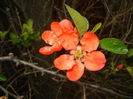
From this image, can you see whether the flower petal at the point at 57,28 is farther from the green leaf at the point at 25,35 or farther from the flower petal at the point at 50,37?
the green leaf at the point at 25,35

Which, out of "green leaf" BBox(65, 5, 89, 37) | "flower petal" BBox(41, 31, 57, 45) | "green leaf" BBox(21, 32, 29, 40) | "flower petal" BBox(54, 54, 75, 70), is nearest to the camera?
"green leaf" BBox(65, 5, 89, 37)

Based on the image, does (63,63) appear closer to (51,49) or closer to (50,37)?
(51,49)

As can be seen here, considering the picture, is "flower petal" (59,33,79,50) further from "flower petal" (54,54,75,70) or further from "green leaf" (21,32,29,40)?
"green leaf" (21,32,29,40)

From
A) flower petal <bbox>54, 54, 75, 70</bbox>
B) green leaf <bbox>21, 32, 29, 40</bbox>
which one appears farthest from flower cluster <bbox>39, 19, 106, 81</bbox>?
green leaf <bbox>21, 32, 29, 40</bbox>

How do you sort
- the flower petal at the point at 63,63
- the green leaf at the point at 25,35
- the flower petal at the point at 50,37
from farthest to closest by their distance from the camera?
1. the green leaf at the point at 25,35
2. the flower petal at the point at 50,37
3. the flower petal at the point at 63,63

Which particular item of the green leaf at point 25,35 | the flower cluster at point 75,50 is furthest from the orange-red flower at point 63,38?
the green leaf at point 25,35
